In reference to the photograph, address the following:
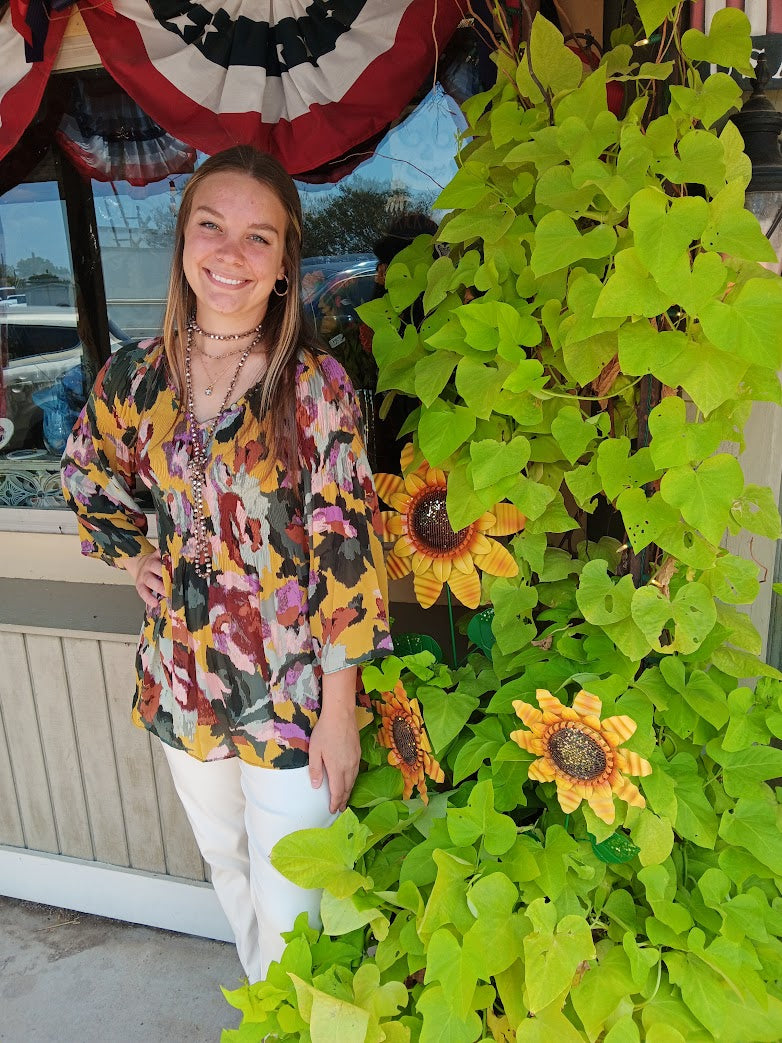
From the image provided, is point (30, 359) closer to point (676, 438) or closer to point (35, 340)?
point (35, 340)

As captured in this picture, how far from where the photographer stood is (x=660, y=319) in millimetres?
1029

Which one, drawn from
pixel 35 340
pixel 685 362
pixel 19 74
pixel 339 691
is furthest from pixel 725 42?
pixel 35 340

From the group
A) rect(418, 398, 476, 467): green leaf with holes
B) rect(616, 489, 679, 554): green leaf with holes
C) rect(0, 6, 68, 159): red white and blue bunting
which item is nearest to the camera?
rect(616, 489, 679, 554): green leaf with holes

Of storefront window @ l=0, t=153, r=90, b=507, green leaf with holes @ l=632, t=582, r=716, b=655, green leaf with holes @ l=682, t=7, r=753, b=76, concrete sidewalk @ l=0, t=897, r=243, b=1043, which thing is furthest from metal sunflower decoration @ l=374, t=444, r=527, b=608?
storefront window @ l=0, t=153, r=90, b=507

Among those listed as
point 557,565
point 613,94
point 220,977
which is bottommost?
point 220,977

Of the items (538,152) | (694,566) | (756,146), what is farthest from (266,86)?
(694,566)

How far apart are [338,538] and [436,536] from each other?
0.16 m

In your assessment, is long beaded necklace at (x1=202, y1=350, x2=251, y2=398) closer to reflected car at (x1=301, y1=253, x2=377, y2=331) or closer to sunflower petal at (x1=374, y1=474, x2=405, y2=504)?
sunflower petal at (x1=374, y1=474, x2=405, y2=504)

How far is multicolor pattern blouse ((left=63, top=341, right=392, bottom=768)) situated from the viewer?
45.8 inches

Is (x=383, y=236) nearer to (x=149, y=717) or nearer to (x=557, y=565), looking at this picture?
(x=557, y=565)

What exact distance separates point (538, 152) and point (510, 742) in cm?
76

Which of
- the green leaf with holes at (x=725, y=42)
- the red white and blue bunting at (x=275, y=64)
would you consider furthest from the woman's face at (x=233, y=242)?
the green leaf with holes at (x=725, y=42)

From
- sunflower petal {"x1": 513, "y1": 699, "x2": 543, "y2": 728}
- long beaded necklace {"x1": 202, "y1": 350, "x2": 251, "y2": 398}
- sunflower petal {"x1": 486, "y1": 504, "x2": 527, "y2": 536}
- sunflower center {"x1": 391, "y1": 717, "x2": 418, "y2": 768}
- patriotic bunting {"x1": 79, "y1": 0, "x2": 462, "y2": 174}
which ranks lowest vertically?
sunflower center {"x1": 391, "y1": 717, "x2": 418, "y2": 768}

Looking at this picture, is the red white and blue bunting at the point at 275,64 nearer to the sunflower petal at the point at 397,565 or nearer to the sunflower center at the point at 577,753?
the sunflower petal at the point at 397,565
